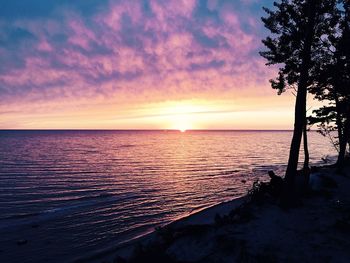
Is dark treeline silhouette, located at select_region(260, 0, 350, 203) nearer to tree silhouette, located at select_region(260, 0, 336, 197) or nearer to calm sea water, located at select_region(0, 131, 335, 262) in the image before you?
tree silhouette, located at select_region(260, 0, 336, 197)

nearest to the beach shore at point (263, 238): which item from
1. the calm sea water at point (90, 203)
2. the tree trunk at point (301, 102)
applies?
the tree trunk at point (301, 102)

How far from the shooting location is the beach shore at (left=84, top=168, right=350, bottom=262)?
998 centimetres

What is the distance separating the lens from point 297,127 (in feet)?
49.0

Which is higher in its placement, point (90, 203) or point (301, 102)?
point (301, 102)

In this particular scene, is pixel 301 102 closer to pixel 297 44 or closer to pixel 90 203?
pixel 297 44

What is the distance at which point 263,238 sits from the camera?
1126cm

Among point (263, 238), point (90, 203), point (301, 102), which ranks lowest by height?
point (90, 203)

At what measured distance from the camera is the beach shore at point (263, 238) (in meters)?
9.98

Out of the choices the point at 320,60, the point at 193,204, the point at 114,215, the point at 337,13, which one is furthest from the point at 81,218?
the point at 337,13

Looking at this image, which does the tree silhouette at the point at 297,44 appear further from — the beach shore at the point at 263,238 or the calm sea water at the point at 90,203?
the calm sea water at the point at 90,203

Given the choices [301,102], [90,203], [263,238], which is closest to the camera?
[263,238]

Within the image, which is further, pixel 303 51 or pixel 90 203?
pixel 90 203

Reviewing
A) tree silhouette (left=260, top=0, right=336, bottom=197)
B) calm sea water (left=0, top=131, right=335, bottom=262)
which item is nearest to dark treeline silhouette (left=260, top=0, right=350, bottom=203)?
tree silhouette (left=260, top=0, right=336, bottom=197)

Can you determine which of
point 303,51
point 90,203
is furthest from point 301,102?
point 90,203
